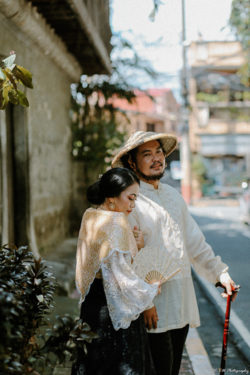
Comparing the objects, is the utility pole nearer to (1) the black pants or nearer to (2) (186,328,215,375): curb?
(2) (186,328,215,375): curb

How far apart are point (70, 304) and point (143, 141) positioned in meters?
3.27

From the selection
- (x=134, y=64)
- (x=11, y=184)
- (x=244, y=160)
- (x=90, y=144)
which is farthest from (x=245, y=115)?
(x=11, y=184)

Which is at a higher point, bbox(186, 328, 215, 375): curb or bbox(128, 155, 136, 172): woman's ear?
bbox(128, 155, 136, 172): woman's ear

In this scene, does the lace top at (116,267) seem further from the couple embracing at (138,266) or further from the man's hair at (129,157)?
the man's hair at (129,157)

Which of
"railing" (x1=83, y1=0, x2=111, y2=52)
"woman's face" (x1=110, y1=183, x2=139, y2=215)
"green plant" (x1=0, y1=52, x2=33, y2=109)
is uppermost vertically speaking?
"railing" (x1=83, y1=0, x2=111, y2=52)

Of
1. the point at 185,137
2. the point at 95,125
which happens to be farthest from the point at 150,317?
the point at 185,137

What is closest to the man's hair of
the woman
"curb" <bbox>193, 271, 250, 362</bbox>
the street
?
the woman

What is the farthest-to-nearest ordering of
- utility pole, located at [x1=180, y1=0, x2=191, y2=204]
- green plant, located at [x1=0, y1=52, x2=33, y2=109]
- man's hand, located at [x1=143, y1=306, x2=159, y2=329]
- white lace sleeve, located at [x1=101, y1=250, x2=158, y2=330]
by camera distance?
1. utility pole, located at [x1=180, y1=0, x2=191, y2=204]
2. man's hand, located at [x1=143, y1=306, x2=159, y2=329]
3. white lace sleeve, located at [x1=101, y1=250, x2=158, y2=330]
4. green plant, located at [x1=0, y1=52, x2=33, y2=109]

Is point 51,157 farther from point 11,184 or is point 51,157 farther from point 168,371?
point 168,371

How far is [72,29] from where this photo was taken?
730cm

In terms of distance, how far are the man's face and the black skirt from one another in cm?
84

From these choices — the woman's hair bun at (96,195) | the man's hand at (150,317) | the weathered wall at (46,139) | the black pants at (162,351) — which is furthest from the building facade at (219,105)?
the woman's hair bun at (96,195)

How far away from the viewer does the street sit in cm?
513

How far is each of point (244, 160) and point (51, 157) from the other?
23.3 metres
